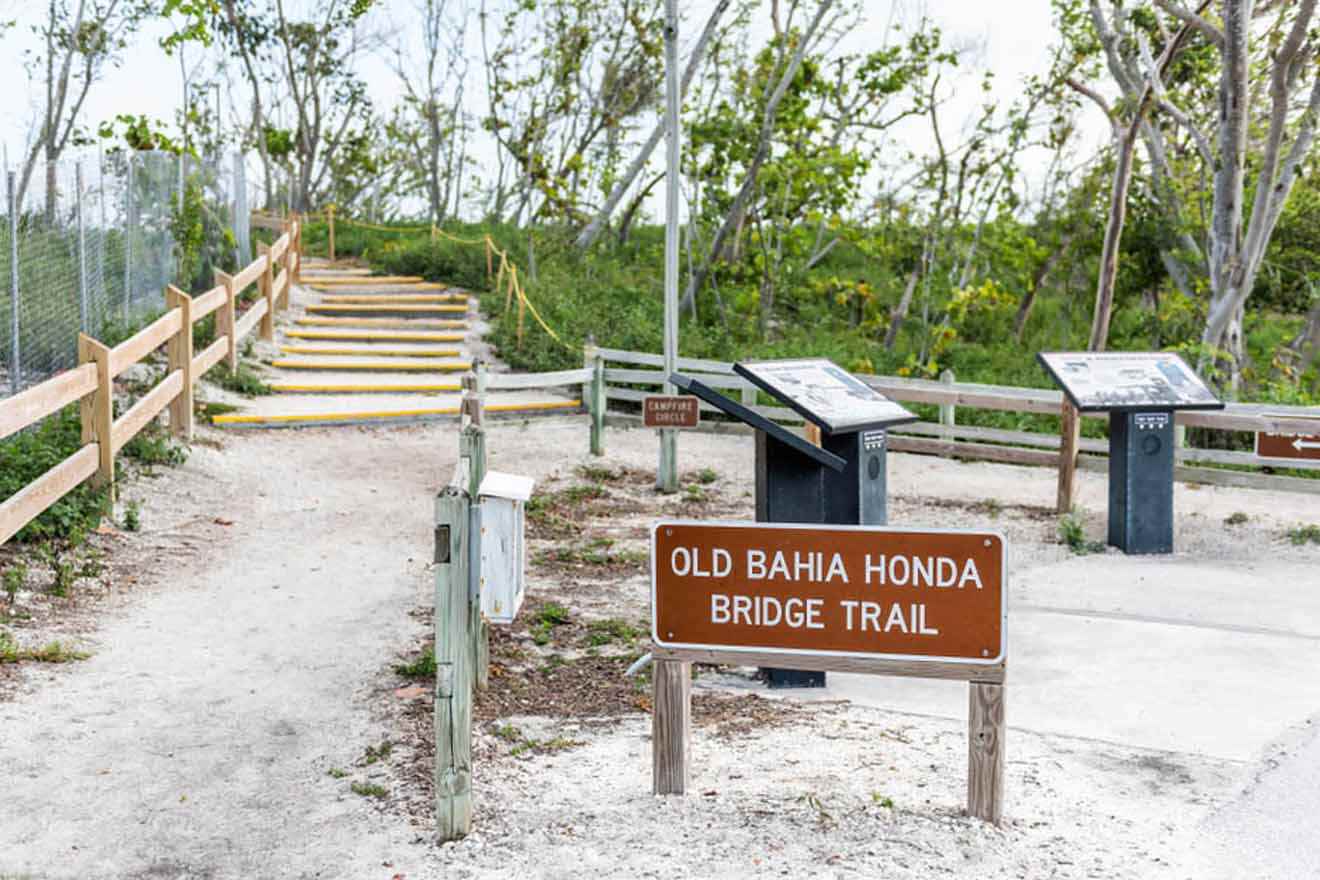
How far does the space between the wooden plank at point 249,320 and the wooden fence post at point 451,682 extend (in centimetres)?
1225

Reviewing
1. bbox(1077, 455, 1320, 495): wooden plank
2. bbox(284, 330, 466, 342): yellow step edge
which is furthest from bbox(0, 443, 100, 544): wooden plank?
bbox(284, 330, 466, 342): yellow step edge

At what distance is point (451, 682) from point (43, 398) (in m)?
5.21

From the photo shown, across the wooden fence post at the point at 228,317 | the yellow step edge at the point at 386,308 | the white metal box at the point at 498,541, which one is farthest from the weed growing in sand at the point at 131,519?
the yellow step edge at the point at 386,308

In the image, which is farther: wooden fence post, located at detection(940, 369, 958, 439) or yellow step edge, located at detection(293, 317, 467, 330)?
yellow step edge, located at detection(293, 317, 467, 330)

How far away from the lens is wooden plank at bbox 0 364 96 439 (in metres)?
8.27

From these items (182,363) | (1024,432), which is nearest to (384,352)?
(182,363)

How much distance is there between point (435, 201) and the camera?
32938 mm

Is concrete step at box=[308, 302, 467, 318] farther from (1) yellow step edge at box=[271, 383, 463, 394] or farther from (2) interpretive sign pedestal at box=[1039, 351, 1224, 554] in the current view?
(2) interpretive sign pedestal at box=[1039, 351, 1224, 554]

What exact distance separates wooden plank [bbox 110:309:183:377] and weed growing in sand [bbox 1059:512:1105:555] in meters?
6.87

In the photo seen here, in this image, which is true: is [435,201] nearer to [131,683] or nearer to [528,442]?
[528,442]

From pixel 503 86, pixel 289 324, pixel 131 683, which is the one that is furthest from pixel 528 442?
pixel 503 86

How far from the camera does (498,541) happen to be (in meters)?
5.06

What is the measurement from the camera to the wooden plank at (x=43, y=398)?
827 centimetres

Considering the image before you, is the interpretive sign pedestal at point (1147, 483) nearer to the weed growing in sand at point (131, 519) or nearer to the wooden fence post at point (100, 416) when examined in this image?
the weed growing in sand at point (131, 519)
